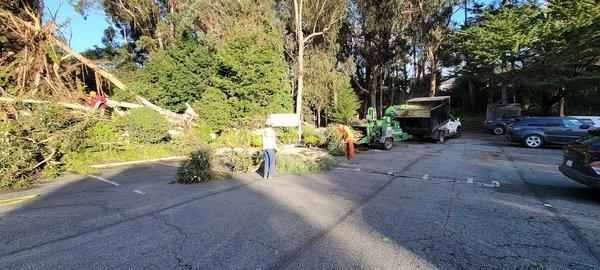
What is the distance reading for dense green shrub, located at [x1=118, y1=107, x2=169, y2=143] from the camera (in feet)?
43.1

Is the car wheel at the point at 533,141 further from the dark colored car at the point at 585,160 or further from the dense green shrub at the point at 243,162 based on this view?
the dense green shrub at the point at 243,162

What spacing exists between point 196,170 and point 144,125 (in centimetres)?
674

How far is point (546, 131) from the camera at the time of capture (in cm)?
1494

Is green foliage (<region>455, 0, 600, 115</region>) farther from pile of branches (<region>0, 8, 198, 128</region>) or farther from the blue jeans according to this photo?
pile of branches (<region>0, 8, 198, 128</region>)

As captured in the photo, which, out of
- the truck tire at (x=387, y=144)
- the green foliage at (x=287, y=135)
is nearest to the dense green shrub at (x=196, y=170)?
the truck tire at (x=387, y=144)

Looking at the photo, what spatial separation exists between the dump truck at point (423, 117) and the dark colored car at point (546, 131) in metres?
3.44

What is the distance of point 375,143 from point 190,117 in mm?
10336

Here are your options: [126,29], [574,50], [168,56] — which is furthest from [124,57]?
[574,50]

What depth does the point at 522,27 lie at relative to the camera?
77.4ft

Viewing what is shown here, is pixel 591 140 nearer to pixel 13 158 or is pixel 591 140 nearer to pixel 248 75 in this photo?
pixel 13 158

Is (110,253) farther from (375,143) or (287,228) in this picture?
(375,143)

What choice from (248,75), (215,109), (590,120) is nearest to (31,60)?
(215,109)

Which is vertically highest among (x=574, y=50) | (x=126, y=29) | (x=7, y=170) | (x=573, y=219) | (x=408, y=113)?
(x=126, y=29)

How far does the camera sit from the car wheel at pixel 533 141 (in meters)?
15.2
